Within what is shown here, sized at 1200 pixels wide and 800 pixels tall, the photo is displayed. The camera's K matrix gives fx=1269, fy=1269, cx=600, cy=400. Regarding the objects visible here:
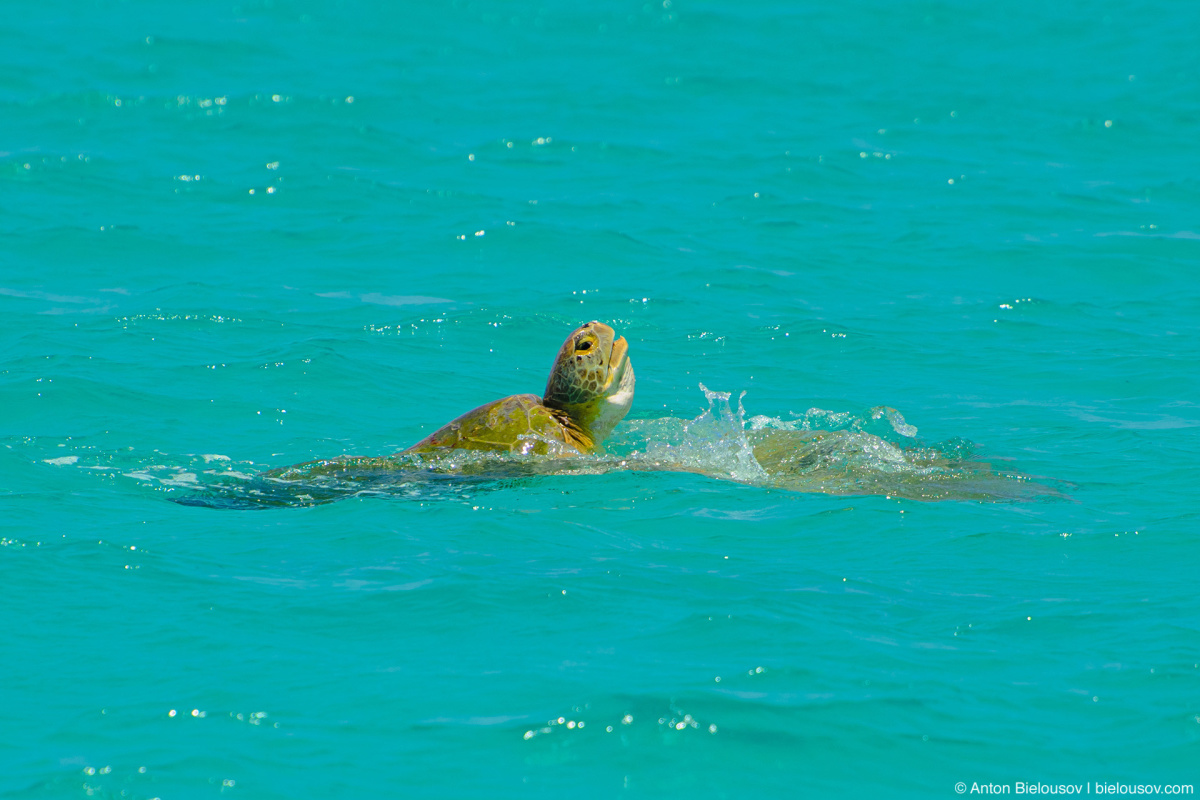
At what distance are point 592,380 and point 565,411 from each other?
35 centimetres

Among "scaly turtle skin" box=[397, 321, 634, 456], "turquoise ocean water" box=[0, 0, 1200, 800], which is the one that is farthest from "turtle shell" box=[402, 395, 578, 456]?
"turquoise ocean water" box=[0, 0, 1200, 800]

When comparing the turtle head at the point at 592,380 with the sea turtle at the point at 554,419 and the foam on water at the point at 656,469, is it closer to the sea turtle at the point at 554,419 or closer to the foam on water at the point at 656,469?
the sea turtle at the point at 554,419

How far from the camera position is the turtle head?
796 cm

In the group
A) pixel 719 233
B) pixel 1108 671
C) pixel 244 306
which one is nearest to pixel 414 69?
pixel 719 233

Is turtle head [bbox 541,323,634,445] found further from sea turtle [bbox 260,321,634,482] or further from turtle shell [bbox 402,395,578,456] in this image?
turtle shell [bbox 402,395,578,456]

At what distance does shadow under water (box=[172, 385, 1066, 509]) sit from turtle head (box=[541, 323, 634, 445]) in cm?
29

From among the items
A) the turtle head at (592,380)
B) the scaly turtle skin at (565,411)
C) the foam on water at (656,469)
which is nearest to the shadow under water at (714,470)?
the foam on water at (656,469)

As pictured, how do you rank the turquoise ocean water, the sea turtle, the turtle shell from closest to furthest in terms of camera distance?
1. the turquoise ocean water
2. the sea turtle
3. the turtle shell

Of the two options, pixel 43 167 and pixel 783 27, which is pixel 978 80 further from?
pixel 43 167

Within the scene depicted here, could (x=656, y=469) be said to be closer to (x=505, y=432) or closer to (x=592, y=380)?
(x=592, y=380)

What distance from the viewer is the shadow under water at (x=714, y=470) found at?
23.6ft

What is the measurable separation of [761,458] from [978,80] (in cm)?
1350

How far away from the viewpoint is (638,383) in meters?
9.99

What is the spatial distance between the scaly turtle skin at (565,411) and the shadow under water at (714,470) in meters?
0.12
